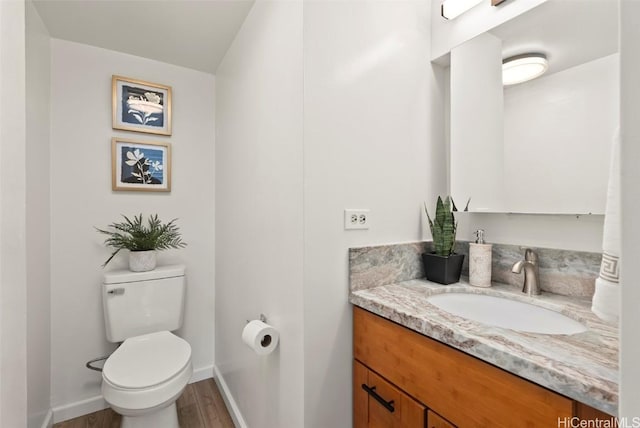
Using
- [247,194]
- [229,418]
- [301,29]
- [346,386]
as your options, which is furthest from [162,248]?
[301,29]

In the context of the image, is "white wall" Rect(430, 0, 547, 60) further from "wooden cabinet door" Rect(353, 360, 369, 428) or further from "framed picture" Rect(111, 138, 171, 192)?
"framed picture" Rect(111, 138, 171, 192)

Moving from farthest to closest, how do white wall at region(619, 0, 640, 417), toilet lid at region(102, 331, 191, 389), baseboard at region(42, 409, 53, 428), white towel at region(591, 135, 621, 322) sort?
1. baseboard at region(42, 409, 53, 428)
2. toilet lid at region(102, 331, 191, 389)
3. white towel at region(591, 135, 621, 322)
4. white wall at region(619, 0, 640, 417)

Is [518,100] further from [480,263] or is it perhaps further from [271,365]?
[271,365]

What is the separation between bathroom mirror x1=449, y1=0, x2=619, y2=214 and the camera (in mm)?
1025

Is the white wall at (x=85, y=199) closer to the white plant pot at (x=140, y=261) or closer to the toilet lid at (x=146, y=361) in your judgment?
the white plant pot at (x=140, y=261)

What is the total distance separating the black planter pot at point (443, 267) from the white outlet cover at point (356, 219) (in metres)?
0.35

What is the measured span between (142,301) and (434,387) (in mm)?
1725

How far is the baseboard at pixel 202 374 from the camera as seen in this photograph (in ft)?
7.04

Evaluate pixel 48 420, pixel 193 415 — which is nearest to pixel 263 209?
pixel 193 415

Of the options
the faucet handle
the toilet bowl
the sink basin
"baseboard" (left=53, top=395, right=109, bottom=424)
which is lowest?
"baseboard" (left=53, top=395, right=109, bottom=424)

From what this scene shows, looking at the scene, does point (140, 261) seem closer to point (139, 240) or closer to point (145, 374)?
point (139, 240)

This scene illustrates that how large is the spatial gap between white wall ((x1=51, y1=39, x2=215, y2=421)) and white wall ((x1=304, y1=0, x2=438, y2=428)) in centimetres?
144

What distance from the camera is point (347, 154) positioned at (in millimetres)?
1161

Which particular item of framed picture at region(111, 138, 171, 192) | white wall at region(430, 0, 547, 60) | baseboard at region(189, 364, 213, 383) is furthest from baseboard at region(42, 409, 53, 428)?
white wall at region(430, 0, 547, 60)
